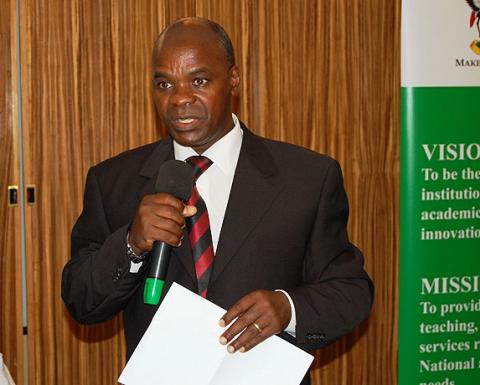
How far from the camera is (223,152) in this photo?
1.99 metres

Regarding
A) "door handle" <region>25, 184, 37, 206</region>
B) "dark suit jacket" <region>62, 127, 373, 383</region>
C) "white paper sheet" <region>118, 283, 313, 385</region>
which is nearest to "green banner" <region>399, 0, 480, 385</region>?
"door handle" <region>25, 184, 37, 206</region>

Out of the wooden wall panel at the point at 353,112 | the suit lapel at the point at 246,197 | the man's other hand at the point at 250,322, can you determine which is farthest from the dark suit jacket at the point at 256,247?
the wooden wall panel at the point at 353,112

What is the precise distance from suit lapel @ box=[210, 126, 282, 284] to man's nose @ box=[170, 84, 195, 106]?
25 cm

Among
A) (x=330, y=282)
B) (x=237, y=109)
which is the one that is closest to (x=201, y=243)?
(x=330, y=282)

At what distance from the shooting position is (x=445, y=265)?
3.98m

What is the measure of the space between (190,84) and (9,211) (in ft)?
6.71

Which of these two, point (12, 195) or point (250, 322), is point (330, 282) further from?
point (12, 195)

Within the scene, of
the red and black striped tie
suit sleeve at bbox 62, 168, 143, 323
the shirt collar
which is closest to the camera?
suit sleeve at bbox 62, 168, 143, 323

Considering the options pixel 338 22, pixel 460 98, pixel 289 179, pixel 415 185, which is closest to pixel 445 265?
pixel 415 185

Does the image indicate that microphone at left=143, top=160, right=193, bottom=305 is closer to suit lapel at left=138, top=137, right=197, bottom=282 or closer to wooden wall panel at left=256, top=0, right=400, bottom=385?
suit lapel at left=138, top=137, right=197, bottom=282

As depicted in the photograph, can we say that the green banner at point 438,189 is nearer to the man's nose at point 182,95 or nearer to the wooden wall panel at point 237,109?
the wooden wall panel at point 237,109

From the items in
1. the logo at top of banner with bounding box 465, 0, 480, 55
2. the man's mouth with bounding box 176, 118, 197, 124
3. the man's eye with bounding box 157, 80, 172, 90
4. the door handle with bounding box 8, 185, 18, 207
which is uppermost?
the logo at top of banner with bounding box 465, 0, 480, 55

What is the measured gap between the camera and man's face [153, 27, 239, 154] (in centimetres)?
184

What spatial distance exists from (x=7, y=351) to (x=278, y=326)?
239 cm
